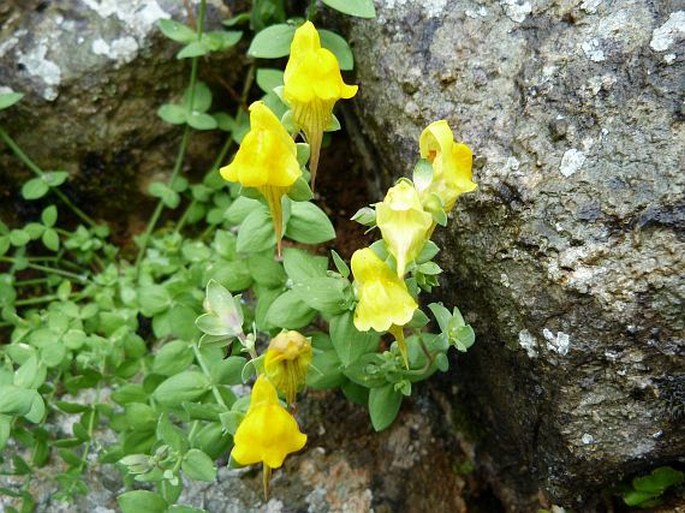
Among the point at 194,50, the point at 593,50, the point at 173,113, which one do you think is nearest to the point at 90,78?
the point at 173,113

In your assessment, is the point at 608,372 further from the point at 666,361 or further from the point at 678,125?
the point at 678,125

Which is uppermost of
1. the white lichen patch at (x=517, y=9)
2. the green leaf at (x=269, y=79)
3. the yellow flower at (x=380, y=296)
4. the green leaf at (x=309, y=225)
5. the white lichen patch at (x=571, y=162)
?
the white lichen patch at (x=517, y=9)

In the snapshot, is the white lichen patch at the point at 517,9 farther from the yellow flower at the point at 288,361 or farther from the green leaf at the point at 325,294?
the yellow flower at the point at 288,361

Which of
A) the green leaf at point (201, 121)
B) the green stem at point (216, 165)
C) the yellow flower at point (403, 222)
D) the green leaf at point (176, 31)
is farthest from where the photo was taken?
the green stem at point (216, 165)

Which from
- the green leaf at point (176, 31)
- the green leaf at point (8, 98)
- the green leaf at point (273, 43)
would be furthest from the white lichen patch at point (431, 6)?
the green leaf at point (8, 98)

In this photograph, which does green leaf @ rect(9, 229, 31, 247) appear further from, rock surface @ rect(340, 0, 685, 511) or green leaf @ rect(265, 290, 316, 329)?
rock surface @ rect(340, 0, 685, 511)

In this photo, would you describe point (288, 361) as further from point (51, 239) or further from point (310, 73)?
point (51, 239)
